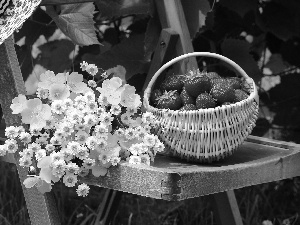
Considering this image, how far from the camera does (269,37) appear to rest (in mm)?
2875

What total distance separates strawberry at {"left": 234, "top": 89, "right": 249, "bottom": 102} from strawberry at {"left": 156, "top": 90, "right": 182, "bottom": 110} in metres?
0.13

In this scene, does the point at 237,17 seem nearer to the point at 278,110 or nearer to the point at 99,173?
the point at 278,110

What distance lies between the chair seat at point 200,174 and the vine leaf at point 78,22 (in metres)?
0.43

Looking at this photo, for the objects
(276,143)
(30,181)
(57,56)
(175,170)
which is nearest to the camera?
(175,170)

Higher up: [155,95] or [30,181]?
[155,95]

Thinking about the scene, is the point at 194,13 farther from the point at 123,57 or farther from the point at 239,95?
the point at 239,95

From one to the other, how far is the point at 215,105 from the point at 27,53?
90 centimetres

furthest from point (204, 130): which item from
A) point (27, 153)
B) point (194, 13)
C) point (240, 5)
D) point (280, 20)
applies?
point (280, 20)

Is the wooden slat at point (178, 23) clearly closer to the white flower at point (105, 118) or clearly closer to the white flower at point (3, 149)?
the white flower at point (105, 118)

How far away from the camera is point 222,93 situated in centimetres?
172

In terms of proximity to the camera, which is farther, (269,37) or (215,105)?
(269,37)

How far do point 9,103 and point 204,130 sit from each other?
44 cm

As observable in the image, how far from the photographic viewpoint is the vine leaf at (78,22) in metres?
2.05

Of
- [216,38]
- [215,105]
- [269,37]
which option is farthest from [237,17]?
[215,105]
